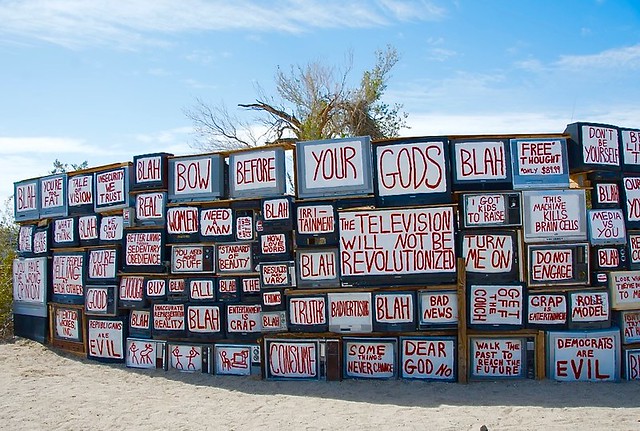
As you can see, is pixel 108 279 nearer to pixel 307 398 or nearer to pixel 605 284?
pixel 307 398

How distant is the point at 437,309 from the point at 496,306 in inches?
29.1

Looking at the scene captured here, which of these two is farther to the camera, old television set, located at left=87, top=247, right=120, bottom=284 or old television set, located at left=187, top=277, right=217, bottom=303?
old television set, located at left=87, top=247, right=120, bottom=284

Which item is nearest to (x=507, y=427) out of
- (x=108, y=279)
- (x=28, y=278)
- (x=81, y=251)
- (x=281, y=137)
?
(x=108, y=279)

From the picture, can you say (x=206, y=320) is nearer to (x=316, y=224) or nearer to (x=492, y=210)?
(x=316, y=224)

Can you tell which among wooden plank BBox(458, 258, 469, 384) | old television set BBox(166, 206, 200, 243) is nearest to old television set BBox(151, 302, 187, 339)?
old television set BBox(166, 206, 200, 243)

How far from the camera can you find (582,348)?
749 centimetres

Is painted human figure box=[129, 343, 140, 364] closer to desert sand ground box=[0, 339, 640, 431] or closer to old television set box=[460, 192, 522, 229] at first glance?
desert sand ground box=[0, 339, 640, 431]

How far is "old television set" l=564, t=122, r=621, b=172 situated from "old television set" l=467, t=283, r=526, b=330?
1.76 meters

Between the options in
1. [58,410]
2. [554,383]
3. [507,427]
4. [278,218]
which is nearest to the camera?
[507,427]

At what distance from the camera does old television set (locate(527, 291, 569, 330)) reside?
7562 mm

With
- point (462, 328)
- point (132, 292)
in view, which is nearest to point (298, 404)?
point (462, 328)

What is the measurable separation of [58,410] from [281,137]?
15.3 meters

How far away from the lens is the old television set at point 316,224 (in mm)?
7918

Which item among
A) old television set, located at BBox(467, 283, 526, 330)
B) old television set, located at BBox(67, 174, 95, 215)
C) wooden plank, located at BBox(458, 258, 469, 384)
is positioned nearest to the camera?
wooden plank, located at BBox(458, 258, 469, 384)
